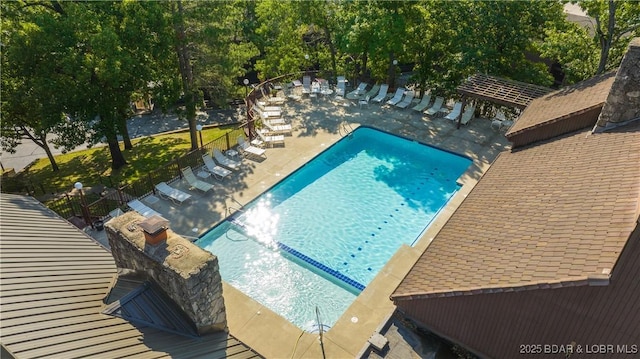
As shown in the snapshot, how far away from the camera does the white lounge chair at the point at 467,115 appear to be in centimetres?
2353

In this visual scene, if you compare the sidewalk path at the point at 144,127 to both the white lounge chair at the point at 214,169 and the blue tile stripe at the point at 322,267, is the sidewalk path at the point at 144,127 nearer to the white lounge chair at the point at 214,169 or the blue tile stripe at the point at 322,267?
the white lounge chair at the point at 214,169

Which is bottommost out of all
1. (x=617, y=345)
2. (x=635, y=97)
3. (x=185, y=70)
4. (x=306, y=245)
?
(x=306, y=245)

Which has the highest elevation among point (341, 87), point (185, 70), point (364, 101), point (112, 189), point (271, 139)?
point (185, 70)

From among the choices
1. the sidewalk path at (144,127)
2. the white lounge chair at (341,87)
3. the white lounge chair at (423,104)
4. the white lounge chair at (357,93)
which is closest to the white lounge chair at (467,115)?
the white lounge chair at (423,104)

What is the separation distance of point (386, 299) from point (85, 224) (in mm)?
12655

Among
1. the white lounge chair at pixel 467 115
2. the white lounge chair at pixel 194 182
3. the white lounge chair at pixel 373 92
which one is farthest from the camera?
the white lounge chair at pixel 373 92

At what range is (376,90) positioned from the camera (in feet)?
90.7

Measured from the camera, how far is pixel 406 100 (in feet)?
85.6

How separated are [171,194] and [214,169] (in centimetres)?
263

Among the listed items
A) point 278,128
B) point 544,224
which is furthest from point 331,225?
point 544,224

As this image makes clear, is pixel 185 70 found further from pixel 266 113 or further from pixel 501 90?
pixel 501 90

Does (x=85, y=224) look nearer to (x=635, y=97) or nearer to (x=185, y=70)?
(x=185, y=70)

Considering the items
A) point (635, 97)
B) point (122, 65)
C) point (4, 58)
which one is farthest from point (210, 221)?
point (635, 97)

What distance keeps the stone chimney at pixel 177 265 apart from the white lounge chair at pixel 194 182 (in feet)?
29.4
